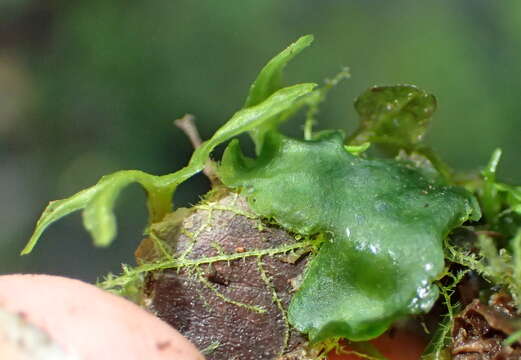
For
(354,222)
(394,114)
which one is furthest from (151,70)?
(354,222)

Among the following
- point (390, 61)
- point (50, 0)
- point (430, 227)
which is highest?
point (50, 0)

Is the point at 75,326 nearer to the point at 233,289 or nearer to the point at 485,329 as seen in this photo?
the point at 233,289

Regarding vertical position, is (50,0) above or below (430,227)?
above

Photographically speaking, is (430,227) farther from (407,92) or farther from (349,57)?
(349,57)

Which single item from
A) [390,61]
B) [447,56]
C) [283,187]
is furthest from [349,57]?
[283,187]

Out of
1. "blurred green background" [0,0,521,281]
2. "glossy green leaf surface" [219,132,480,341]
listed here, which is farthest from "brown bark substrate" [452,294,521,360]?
"blurred green background" [0,0,521,281]

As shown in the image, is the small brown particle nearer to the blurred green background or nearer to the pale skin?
the pale skin
